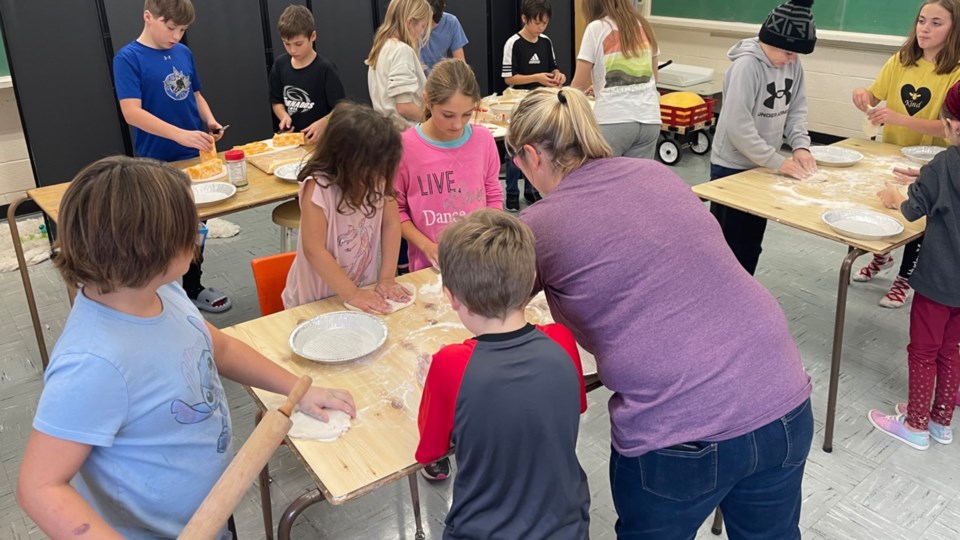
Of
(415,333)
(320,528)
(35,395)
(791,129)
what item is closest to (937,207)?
(791,129)

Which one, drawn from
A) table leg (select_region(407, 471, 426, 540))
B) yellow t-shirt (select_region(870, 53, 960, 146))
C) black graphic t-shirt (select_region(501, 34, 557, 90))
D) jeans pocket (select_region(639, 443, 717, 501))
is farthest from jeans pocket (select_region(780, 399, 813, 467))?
black graphic t-shirt (select_region(501, 34, 557, 90))

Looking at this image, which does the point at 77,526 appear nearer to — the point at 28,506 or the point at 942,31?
the point at 28,506

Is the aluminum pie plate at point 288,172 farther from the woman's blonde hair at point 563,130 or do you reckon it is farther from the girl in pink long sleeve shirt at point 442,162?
the woman's blonde hair at point 563,130

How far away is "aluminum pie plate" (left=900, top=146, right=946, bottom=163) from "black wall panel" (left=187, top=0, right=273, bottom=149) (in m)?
4.15

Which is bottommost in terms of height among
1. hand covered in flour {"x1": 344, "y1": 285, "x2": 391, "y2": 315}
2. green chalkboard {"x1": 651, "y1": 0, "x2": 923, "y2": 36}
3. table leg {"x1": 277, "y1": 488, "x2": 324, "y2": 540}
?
table leg {"x1": 277, "y1": 488, "x2": 324, "y2": 540}

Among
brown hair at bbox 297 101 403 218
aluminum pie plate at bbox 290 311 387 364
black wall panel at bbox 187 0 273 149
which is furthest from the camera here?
black wall panel at bbox 187 0 273 149

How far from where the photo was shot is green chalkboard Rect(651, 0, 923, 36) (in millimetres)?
5320

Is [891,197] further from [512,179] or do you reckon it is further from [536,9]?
[536,9]

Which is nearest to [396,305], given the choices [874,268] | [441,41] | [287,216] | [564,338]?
[564,338]

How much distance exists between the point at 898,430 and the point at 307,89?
3.11m

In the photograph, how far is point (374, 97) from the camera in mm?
3943

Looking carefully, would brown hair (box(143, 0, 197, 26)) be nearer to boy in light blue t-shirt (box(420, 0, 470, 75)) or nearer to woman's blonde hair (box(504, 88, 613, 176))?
boy in light blue t-shirt (box(420, 0, 470, 75))

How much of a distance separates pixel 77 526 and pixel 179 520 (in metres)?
0.25

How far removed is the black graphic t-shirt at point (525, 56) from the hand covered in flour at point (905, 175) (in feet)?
8.39
